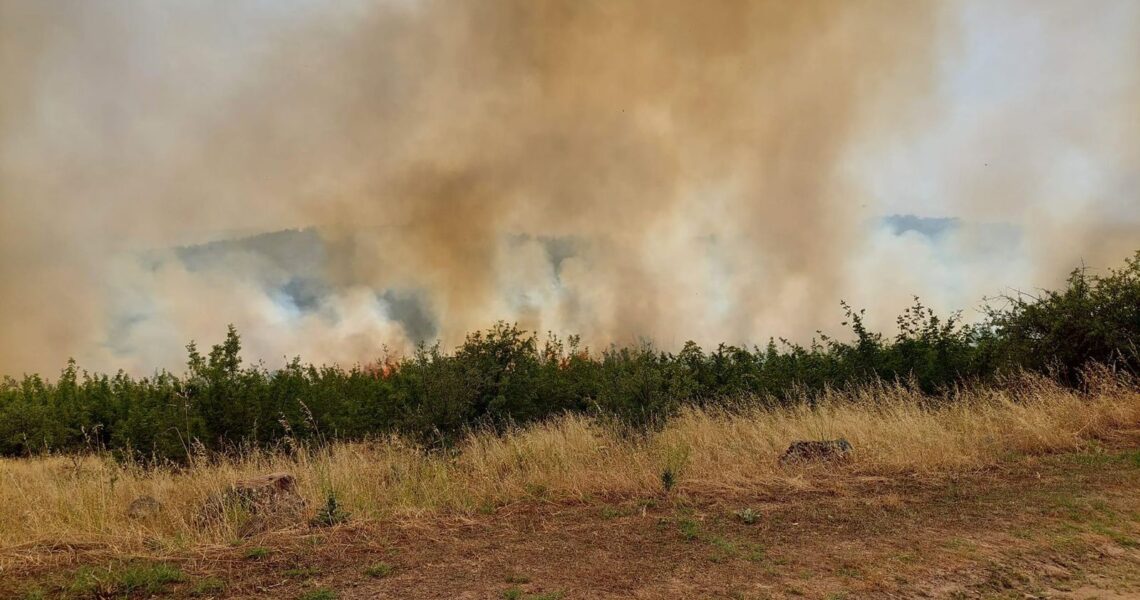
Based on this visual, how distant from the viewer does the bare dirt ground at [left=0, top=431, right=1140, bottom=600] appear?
15.2 feet

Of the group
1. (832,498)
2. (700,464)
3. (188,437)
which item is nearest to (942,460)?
(832,498)

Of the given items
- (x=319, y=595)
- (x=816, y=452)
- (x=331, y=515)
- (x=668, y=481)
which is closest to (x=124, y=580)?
(x=319, y=595)

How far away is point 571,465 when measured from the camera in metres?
8.82

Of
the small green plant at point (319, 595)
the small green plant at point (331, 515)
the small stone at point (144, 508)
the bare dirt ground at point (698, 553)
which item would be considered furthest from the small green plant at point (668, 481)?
the small stone at point (144, 508)

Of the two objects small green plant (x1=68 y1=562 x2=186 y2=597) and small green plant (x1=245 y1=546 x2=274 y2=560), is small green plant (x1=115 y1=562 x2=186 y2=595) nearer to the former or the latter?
small green plant (x1=68 y1=562 x2=186 y2=597)

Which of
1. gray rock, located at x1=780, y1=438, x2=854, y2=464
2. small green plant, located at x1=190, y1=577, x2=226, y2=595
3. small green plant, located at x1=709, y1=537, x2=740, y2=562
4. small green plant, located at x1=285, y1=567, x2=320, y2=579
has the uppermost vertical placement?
small green plant, located at x1=190, y1=577, x2=226, y2=595

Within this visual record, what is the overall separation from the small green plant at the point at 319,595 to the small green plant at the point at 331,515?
6.58ft

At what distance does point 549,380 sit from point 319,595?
1219 centimetres

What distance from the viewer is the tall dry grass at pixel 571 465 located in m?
6.99

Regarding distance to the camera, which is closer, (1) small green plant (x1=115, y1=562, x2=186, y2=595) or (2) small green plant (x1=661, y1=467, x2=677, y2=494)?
(1) small green plant (x1=115, y1=562, x2=186, y2=595)

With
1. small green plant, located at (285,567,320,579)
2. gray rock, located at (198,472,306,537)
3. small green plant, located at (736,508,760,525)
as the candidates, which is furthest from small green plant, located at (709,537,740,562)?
gray rock, located at (198,472,306,537)

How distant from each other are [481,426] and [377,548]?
6.79m

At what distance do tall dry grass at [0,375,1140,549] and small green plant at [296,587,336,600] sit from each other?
82.3 inches

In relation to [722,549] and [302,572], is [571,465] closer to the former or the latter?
[722,549]
